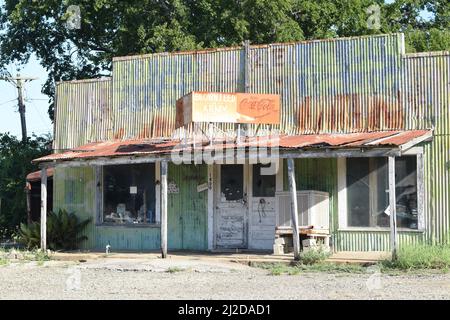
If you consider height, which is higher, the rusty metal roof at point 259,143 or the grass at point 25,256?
the rusty metal roof at point 259,143

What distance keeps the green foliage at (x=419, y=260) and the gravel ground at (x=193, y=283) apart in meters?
0.54

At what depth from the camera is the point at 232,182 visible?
19781 millimetres

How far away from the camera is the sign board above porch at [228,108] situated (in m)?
18.2

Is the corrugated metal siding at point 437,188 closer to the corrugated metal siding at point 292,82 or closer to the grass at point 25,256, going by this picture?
the corrugated metal siding at point 292,82

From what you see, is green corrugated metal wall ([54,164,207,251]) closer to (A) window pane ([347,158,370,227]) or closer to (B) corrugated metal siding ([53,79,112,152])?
(B) corrugated metal siding ([53,79,112,152])

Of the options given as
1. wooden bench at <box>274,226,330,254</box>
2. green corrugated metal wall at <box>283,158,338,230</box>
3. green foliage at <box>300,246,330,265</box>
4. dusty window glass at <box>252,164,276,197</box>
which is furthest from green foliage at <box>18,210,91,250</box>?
green foliage at <box>300,246,330,265</box>

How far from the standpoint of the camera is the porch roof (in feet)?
53.3

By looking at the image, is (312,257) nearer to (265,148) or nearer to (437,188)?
(265,148)

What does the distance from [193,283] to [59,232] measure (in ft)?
25.6

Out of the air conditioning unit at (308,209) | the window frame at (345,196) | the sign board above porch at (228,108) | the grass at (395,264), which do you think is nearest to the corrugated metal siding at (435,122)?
the window frame at (345,196)

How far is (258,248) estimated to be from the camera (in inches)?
764

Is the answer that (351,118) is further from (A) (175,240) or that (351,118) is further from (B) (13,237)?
(B) (13,237)
